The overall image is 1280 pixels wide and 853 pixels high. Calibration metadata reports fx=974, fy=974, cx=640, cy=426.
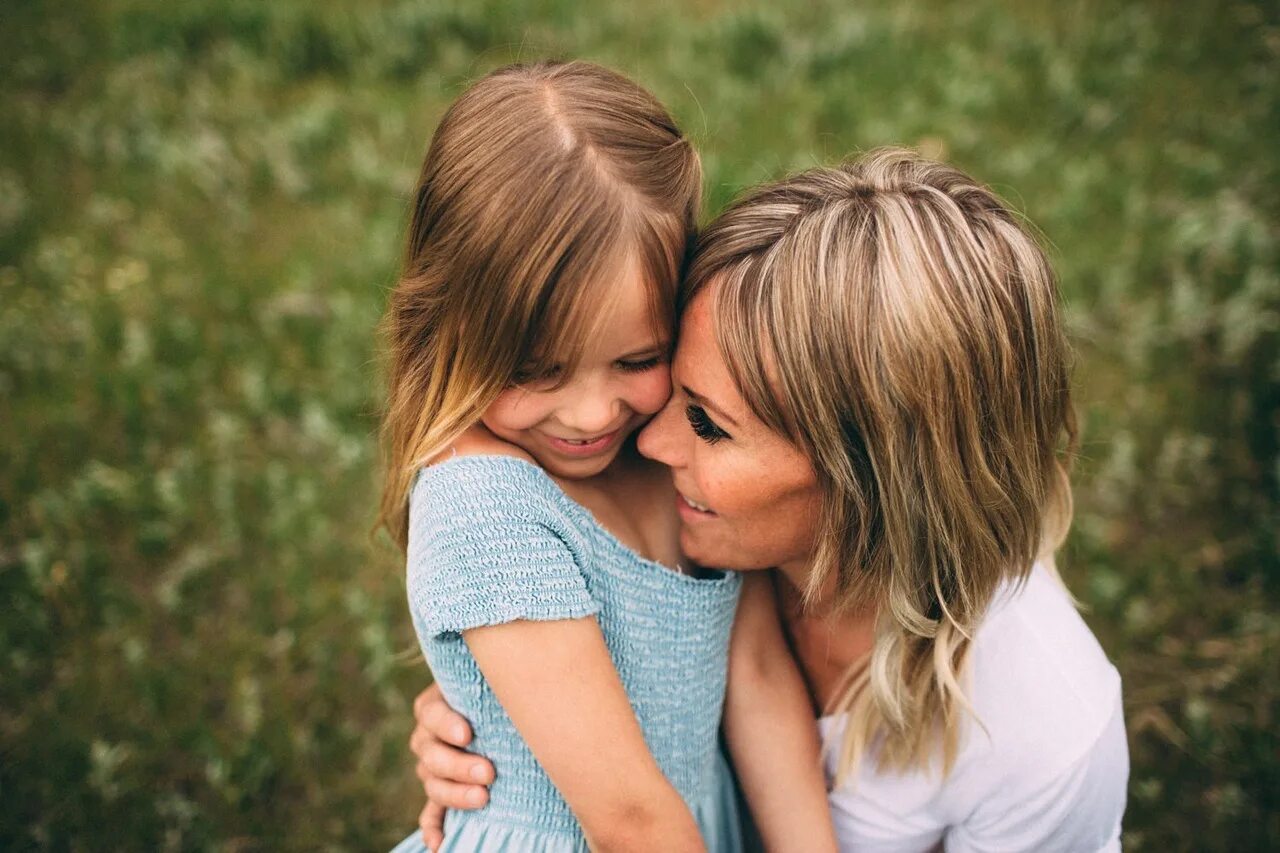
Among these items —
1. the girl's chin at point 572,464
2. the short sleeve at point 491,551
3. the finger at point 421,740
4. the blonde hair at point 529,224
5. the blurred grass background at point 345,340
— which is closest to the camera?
the short sleeve at point 491,551

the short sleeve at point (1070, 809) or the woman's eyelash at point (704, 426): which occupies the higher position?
the woman's eyelash at point (704, 426)

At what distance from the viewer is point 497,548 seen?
1.88 meters

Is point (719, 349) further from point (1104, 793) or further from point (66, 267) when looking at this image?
point (66, 267)

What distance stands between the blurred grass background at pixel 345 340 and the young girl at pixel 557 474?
1269 millimetres

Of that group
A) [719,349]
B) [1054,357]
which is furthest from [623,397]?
[1054,357]

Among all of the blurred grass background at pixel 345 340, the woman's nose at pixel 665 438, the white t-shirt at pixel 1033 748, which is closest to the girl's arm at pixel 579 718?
the woman's nose at pixel 665 438

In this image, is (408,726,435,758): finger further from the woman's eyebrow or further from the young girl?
the woman's eyebrow

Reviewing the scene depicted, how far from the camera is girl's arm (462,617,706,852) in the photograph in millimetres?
1864

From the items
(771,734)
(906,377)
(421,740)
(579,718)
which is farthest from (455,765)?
(906,377)

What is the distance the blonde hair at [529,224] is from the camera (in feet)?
6.41

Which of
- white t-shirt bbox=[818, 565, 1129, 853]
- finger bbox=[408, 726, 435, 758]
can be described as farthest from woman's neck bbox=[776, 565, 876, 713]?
finger bbox=[408, 726, 435, 758]

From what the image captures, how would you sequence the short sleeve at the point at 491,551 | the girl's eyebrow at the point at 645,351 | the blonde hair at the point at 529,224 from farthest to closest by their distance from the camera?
the girl's eyebrow at the point at 645,351, the blonde hair at the point at 529,224, the short sleeve at the point at 491,551

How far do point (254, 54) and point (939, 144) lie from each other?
4552mm

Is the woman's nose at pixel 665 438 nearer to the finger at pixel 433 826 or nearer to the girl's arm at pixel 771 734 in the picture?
the girl's arm at pixel 771 734
